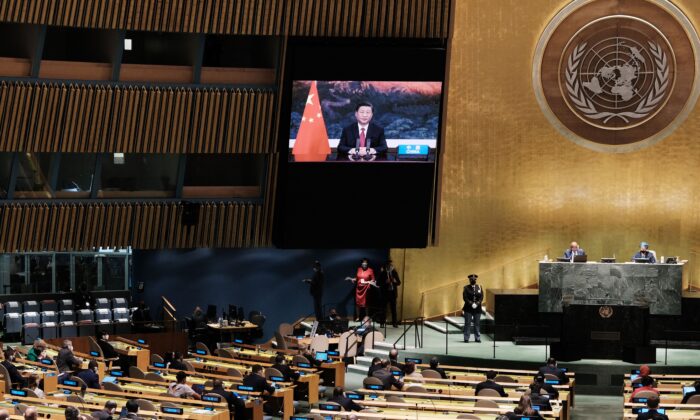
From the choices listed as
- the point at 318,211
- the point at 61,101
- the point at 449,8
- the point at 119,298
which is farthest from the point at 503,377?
the point at 119,298

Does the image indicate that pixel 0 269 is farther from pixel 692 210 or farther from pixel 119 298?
pixel 692 210

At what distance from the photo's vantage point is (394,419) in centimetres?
1780

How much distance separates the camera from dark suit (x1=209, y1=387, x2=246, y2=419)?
64.5ft

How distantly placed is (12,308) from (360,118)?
9.47m

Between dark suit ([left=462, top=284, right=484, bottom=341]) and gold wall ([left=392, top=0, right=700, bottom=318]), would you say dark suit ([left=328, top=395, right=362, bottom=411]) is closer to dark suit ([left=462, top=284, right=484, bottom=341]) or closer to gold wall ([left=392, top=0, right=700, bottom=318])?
dark suit ([left=462, top=284, right=484, bottom=341])

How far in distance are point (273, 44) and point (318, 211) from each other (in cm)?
358

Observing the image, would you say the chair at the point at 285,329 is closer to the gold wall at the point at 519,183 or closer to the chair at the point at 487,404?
the gold wall at the point at 519,183

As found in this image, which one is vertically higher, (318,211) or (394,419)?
(318,211)

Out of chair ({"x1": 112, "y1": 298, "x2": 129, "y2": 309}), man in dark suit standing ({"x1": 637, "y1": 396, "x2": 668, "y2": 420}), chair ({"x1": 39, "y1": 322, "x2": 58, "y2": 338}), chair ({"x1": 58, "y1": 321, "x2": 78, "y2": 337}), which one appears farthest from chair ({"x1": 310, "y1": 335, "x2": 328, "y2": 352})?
man in dark suit standing ({"x1": 637, "y1": 396, "x2": 668, "y2": 420})

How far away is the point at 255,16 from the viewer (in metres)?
25.9

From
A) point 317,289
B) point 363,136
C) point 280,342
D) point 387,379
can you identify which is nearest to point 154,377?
point 387,379

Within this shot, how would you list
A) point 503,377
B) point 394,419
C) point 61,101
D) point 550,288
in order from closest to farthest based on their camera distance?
point 394,419 < point 503,377 < point 61,101 < point 550,288

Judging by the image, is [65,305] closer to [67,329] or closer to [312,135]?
[67,329]

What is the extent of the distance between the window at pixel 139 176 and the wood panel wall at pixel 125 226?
0.36m
